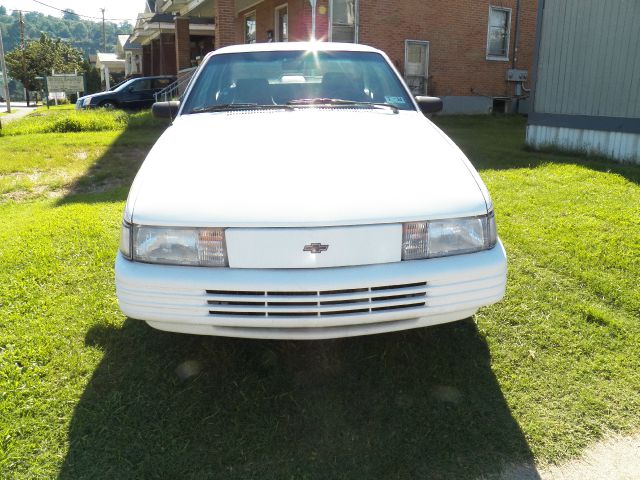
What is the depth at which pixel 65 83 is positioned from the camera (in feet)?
78.4

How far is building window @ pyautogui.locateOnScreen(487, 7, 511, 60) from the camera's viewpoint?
17672 mm

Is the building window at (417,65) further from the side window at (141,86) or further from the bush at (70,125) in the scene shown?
the side window at (141,86)

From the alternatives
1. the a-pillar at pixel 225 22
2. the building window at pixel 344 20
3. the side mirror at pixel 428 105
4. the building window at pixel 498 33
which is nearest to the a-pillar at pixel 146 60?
the a-pillar at pixel 225 22

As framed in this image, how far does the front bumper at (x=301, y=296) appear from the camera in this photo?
7.72ft

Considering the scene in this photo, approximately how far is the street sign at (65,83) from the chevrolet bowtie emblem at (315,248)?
24.3 metres

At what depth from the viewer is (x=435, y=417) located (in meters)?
2.63

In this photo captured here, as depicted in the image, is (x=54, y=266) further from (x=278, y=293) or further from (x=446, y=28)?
(x=446, y=28)

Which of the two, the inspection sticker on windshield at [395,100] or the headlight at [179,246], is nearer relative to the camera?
the headlight at [179,246]

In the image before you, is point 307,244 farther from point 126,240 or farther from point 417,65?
point 417,65

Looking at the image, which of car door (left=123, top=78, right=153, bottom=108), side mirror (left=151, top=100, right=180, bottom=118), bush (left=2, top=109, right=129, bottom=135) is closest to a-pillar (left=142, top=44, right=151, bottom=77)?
car door (left=123, top=78, right=153, bottom=108)

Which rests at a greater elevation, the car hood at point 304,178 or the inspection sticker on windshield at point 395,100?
the inspection sticker on windshield at point 395,100

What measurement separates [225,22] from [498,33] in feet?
28.8

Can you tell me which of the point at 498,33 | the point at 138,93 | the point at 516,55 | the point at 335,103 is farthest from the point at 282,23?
the point at 335,103

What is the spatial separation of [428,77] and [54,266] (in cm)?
1456
